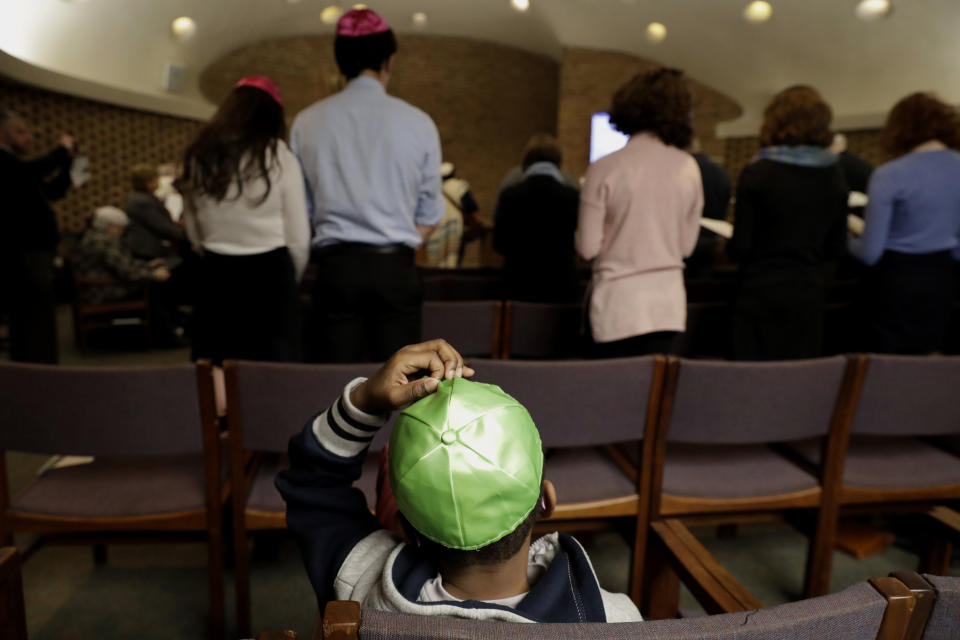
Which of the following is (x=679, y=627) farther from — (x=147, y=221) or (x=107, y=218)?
(x=147, y=221)

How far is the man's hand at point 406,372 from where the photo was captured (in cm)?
67

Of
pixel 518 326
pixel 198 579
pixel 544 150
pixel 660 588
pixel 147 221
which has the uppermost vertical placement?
pixel 544 150

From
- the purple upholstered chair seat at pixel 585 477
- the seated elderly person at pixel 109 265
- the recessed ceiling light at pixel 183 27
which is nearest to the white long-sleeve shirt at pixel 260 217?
the purple upholstered chair seat at pixel 585 477

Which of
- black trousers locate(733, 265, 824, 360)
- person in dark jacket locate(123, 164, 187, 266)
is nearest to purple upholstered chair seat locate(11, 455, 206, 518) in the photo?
black trousers locate(733, 265, 824, 360)

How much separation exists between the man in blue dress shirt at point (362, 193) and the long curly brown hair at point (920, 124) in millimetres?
1664

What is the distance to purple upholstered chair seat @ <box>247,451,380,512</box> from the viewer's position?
1.45 m

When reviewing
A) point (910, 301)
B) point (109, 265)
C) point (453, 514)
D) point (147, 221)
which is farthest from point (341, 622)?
point (147, 221)

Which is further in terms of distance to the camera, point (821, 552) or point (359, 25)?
point (359, 25)

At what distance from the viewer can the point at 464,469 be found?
0.62 metres

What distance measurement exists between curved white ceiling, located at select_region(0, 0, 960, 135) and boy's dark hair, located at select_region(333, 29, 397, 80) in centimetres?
538

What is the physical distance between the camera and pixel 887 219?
2.17 m

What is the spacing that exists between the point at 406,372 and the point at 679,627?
36cm

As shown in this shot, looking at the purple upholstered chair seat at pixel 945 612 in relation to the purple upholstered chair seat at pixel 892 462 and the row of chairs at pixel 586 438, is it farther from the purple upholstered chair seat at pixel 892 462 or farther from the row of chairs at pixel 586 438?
the purple upholstered chair seat at pixel 892 462

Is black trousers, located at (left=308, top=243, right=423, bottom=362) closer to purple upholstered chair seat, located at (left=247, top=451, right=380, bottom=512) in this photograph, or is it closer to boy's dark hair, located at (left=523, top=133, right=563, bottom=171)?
purple upholstered chair seat, located at (left=247, top=451, right=380, bottom=512)
